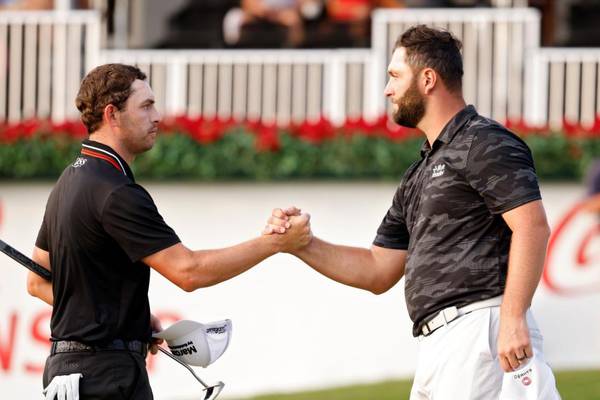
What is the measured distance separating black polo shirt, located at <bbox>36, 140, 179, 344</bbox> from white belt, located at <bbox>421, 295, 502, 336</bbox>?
1.11 meters

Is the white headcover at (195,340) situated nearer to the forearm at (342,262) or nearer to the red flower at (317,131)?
the forearm at (342,262)

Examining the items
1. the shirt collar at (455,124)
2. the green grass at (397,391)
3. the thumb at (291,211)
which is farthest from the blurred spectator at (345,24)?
the shirt collar at (455,124)

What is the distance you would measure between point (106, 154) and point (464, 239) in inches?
58.6

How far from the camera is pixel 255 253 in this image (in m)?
5.80

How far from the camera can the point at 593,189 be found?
1089 cm

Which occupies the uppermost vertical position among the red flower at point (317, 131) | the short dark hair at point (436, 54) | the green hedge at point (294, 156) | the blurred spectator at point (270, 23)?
the blurred spectator at point (270, 23)

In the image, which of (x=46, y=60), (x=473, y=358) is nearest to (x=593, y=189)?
(x=46, y=60)

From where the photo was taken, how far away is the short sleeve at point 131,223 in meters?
5.40

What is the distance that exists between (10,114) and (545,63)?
4.65m

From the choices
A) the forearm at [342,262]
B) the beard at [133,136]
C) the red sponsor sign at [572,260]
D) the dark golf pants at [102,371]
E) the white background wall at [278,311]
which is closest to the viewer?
the dark golf pants at [102,371]

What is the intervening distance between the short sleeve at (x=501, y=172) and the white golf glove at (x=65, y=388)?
5.73 feet

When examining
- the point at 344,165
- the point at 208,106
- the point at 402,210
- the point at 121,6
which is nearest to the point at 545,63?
the point at 344,165

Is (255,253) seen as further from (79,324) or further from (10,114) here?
(10,114)

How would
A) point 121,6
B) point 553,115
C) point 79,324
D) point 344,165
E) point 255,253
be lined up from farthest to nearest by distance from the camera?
point 121,6 → point 553,115 → point 344,165 → point 255,253 → point 79,324
